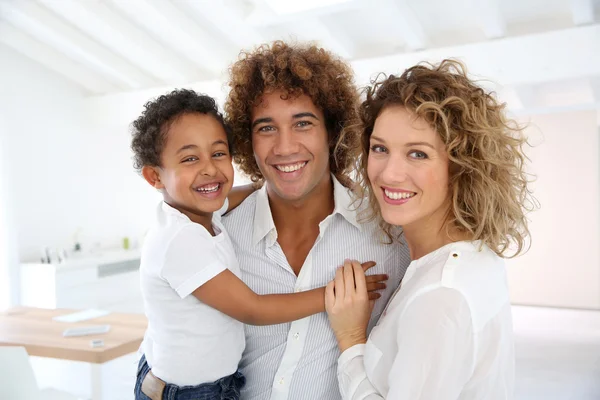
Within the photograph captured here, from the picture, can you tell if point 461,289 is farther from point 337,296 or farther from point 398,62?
point 398,62

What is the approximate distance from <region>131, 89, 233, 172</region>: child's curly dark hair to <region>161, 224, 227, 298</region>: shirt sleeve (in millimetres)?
348

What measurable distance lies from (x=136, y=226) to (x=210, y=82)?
3.22m

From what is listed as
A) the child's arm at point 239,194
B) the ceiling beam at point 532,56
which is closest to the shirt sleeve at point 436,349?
the child's arm at point 239,194

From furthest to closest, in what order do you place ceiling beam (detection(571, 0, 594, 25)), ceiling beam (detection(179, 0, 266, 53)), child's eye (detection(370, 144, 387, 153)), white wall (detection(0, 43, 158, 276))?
white wall (detection(0, 43, 158, 276)) < ceiling beam (detection(179, 0, 266, 53)) < ceiling beam (detection(571, 0, 594, 25)) < child's eye (detection(370, 144, 387, 153))

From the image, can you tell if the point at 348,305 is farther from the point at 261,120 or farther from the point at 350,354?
the point at 261,120

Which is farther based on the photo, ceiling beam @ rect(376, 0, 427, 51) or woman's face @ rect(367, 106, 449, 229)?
ceiling beam @ rect(376, 0, 427, 51)

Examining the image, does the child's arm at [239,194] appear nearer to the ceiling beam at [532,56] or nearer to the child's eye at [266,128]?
the child's eye at [266,128]

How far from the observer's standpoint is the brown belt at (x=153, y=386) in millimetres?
1793

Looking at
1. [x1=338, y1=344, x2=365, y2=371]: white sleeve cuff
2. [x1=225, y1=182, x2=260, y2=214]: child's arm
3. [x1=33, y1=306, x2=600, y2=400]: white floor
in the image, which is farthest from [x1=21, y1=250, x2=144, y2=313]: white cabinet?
[x1=338, y1=344, x2=365, y2=371]: white sleeve cuff

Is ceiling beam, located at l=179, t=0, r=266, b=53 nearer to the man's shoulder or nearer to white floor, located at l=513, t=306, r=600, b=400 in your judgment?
the man's shoulder

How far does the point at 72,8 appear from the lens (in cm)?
555

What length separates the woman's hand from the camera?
60.9 inches

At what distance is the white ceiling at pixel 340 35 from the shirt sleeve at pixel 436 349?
3.48 m

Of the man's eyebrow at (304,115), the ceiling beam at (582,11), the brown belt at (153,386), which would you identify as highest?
the ceiling beam at (582,11)
